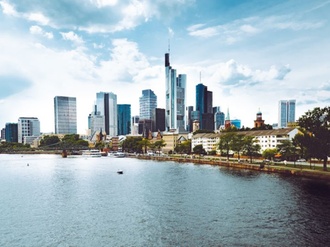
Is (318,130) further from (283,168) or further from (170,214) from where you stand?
(170,214)

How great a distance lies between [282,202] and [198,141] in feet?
395

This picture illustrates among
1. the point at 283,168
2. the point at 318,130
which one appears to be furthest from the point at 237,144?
the point at 318,130

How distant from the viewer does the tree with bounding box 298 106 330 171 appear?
63031 mm

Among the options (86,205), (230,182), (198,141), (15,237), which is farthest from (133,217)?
(198,141)

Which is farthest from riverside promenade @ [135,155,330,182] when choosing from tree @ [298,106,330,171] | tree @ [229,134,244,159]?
tree @ [229,134,244,159]

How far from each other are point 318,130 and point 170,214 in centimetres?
4777

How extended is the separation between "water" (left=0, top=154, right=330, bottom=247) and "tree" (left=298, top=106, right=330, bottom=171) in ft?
35.4

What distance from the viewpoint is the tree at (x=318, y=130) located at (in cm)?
6303

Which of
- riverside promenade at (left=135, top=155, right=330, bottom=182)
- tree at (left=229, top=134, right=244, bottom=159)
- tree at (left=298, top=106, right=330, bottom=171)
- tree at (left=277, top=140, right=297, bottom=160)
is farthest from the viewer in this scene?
tree at (left=229, top=134, right=244, bottom=159)

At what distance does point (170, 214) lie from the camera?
35.8 metres

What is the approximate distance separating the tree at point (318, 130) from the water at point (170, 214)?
10784 millimetres

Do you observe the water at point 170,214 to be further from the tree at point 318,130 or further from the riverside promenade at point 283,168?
the tree at point 318,130

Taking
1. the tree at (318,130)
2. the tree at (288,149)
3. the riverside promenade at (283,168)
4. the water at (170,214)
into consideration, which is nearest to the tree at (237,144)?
the riverside promenade at (283,168)

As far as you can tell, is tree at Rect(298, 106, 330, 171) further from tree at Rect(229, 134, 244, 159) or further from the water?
tree at Rect(229, 134, 244, 159)
